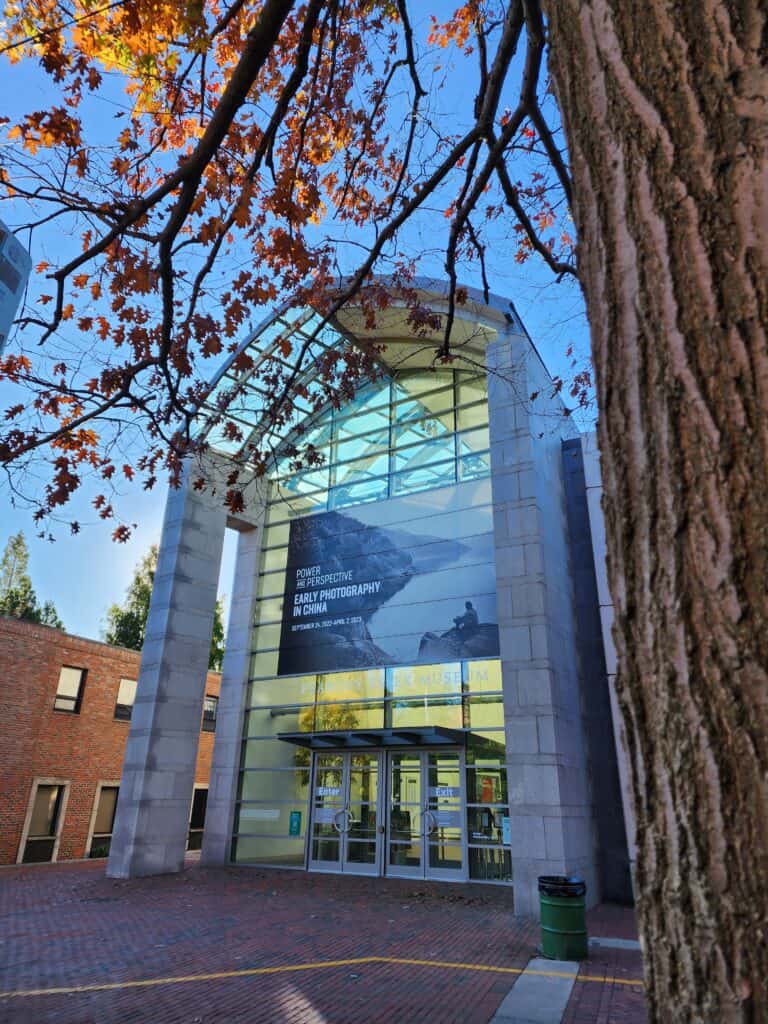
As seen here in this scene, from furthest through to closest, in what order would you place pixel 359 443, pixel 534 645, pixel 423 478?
pixel 359 443 → pixel 423 478 → pixel 534 645

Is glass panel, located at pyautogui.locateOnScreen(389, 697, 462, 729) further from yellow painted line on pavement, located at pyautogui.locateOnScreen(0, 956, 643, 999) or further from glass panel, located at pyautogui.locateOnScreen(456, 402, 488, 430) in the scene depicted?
yellow painted line on pavement, located at pyautogui.locateOnScreen(0, 956, 643, 999)

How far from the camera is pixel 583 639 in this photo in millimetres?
14688

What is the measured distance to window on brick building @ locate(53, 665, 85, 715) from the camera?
21.9 m

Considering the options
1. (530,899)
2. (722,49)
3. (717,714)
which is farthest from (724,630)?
(530,899)

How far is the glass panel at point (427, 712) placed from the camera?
1504 cm

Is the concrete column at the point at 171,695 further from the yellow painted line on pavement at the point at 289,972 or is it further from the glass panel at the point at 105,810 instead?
the yellow painted line on pavement at the point at 289,972

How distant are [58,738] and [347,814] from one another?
1112 cm

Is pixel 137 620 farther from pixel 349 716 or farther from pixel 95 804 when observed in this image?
pixel 349 716

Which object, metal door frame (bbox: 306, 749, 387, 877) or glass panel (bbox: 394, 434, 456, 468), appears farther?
glass panel (bbox: 394, 434, 456, 468)

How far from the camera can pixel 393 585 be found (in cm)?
1678

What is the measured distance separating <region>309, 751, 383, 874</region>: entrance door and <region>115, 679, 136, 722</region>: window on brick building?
33.6 ft

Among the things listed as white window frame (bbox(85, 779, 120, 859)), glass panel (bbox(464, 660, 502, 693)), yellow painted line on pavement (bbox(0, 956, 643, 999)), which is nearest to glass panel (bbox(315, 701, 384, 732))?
glass panel (bbox(464, 660, 502, 693))

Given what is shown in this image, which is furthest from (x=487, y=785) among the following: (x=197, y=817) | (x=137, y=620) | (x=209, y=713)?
(x=137, y=620)

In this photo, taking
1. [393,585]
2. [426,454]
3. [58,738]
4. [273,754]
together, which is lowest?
[273,754]
